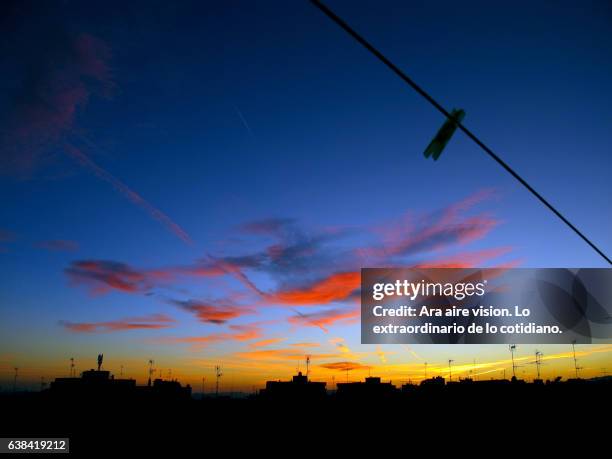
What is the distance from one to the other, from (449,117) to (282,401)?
8576 cm

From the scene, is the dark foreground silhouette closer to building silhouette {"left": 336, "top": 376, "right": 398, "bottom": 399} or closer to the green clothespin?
building silhouette {"left": 336, "top": 376, "right": 398, "bottom": 399}

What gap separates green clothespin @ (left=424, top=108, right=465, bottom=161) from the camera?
337 cm

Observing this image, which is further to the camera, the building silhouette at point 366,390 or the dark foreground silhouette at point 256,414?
the building silhouette at point 366,390

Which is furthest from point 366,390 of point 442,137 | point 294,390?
point 442,137

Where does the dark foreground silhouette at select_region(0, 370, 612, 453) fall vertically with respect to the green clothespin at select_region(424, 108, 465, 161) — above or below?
below

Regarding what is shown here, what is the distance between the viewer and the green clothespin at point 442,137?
3369 millimetres

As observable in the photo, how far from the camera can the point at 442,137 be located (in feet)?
11.2

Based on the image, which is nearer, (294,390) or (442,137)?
(442,137)

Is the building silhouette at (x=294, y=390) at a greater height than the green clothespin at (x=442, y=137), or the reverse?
the green clothespin at (x=442, y=137)

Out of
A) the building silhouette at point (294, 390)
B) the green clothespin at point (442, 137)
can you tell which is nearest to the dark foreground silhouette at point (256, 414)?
the building silhouette at point (294, 390)

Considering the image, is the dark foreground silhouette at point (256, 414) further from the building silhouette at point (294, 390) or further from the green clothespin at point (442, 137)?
the green clothespin at point (442, 137)

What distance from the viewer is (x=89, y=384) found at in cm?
7188

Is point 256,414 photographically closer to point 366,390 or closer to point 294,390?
point 294,390

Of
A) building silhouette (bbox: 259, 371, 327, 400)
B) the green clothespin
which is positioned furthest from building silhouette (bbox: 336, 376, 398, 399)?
the green clothespin
